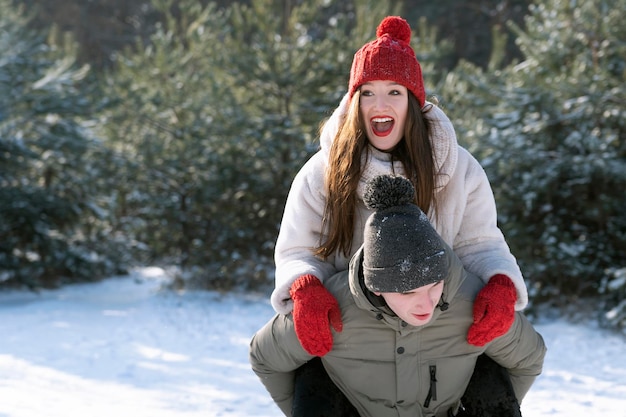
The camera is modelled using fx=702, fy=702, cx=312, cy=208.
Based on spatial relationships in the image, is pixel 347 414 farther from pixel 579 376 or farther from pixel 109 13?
pixel 109 13

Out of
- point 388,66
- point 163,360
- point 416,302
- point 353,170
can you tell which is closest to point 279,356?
point 416,302

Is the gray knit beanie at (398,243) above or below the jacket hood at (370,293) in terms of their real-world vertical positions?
above

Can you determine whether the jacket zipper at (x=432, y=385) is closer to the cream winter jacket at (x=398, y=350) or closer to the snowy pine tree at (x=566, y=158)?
the cream winter jacket at (x=398, y=350)

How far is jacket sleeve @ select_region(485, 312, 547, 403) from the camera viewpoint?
211 centimetres

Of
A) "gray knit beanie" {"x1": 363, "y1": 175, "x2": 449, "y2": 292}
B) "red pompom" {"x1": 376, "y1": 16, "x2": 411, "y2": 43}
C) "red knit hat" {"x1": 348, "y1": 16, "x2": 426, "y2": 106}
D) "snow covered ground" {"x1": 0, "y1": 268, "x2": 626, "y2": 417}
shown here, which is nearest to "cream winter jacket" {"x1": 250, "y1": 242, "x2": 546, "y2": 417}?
"gray knit beanie" {"x1": 363, "y1": 175, "x2": 449, "y2": 292}

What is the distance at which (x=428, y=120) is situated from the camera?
238 cm

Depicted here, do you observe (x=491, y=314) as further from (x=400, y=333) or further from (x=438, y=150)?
(x=438, y=150)

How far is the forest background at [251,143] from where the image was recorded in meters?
6.67

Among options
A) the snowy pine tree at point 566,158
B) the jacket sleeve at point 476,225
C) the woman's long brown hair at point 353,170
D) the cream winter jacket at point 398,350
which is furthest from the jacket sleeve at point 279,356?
the snowy pine tree at point 566,158

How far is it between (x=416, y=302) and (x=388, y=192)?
12.2 inches

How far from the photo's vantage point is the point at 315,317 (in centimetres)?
194

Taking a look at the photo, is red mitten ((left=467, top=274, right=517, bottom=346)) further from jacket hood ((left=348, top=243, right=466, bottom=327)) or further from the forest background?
the forest background

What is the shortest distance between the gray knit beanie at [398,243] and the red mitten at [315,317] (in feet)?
0.62

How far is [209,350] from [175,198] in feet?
9.39
